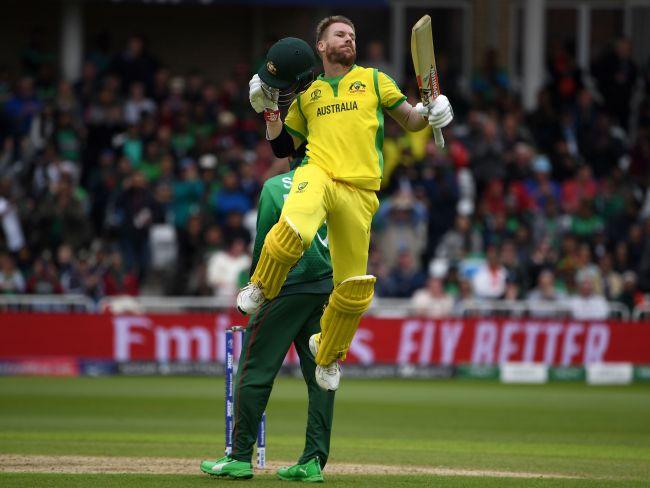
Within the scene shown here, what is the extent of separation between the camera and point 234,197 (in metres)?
20.5

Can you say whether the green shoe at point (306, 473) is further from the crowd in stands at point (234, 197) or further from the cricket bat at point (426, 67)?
the crowd in stands at point (234, 197)

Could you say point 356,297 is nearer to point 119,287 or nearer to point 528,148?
point 119,287

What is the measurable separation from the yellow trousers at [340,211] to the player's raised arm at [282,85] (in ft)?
1.14

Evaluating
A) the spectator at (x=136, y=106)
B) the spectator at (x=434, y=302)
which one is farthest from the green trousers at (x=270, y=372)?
the spectator at (x=136, y=106)

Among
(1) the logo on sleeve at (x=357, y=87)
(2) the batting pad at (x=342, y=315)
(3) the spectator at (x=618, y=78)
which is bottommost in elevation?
(2) the batting pad at (x=342, y=315)

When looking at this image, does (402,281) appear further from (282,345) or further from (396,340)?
(282,345)

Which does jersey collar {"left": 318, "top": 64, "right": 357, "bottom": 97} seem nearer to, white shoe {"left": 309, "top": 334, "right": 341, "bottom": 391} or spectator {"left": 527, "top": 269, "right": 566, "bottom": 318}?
white shoe {"left": 309, "top": 334, "right": 341, "bottom": 391}

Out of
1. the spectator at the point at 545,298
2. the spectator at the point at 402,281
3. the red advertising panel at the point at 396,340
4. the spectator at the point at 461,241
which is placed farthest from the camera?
the spectator at the point at 461,241

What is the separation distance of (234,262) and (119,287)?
5.80 feet

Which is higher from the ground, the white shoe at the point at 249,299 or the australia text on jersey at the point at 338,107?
the australia text on jersey at the point at 338,107

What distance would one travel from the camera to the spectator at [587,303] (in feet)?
65.0

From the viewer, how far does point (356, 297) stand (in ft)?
25.8

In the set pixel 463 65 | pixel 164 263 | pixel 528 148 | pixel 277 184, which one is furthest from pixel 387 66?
pixel 277 184

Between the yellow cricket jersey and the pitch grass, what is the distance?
6.34ft
